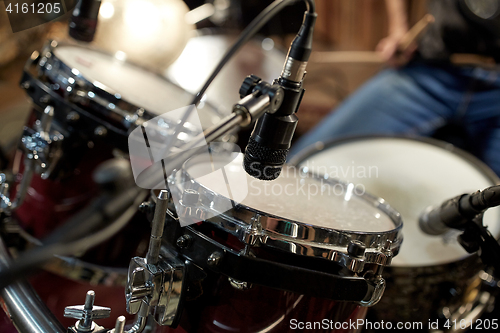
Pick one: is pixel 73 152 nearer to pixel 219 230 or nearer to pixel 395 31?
pixel 219 230

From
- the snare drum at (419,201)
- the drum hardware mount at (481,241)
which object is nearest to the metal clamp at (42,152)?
the snare drum at (419,201)

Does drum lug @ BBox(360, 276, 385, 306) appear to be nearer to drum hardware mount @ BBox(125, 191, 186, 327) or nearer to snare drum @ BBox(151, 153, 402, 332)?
snare drum @ BBox(151, 153, 402, 332)

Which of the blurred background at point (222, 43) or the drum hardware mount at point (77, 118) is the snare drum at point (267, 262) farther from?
the blurred background at point (222, 43)

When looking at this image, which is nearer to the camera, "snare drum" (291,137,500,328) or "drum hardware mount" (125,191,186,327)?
"drum hardware mount" (125,191,186,327)

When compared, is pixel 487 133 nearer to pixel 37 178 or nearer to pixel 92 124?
pixel 92 124

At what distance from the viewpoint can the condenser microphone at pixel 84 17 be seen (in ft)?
2.06

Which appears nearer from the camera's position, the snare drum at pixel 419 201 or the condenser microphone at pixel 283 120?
the condenser microphone at pixel 283 120

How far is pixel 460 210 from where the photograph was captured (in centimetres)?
51

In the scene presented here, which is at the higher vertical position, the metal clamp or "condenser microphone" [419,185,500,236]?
"condenser microphone" [419,185,500,236]

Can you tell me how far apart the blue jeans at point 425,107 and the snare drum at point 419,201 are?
204mm

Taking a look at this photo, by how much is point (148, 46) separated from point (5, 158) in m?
0.75

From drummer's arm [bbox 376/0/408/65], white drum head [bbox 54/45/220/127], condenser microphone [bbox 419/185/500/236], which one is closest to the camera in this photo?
condenser microphone [bbox 419/185/500/236]

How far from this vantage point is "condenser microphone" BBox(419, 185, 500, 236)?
46 cm

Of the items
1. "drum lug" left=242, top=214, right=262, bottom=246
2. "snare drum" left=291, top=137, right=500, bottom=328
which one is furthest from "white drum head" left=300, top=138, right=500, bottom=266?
"drum lug" left=242, top=214, right=262, bottom=246
